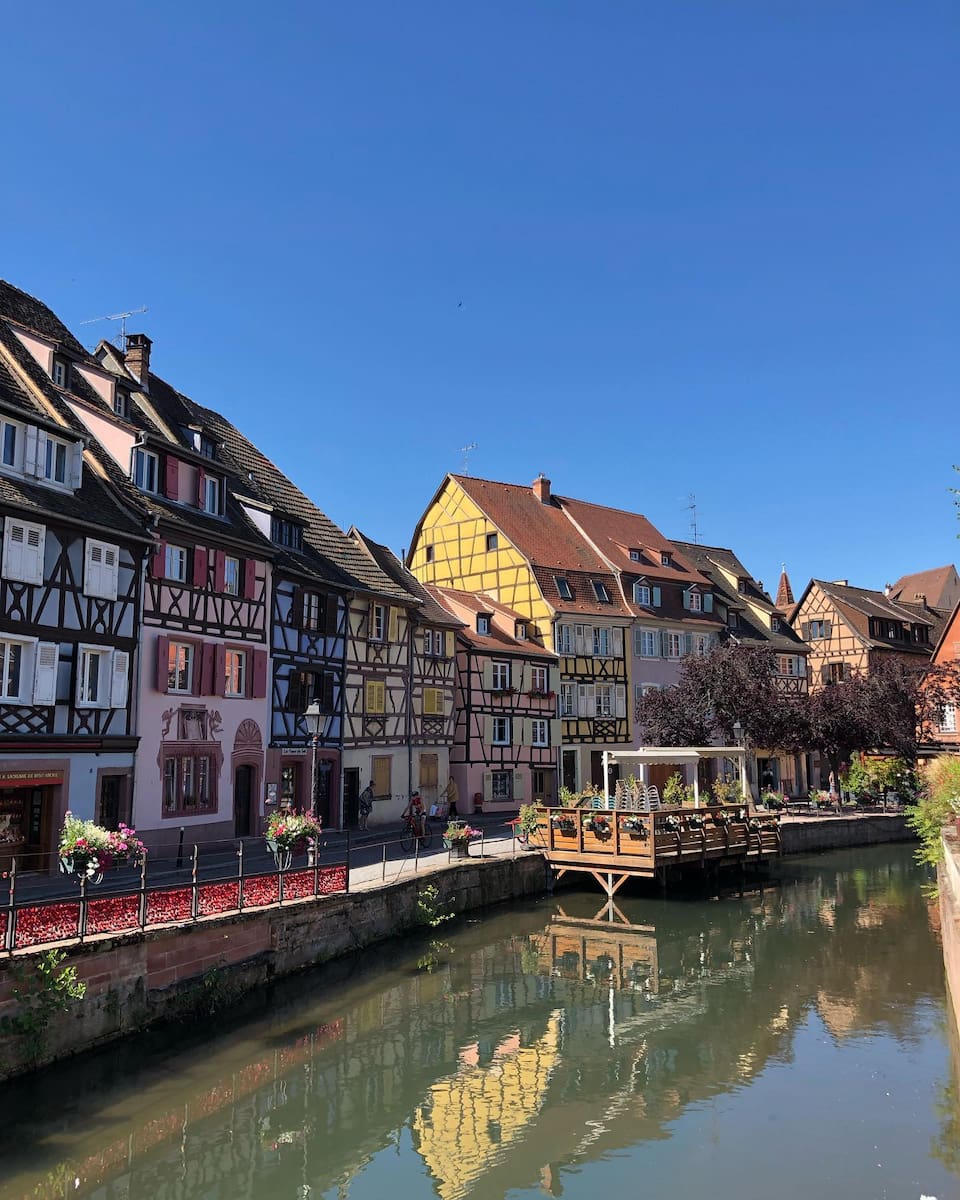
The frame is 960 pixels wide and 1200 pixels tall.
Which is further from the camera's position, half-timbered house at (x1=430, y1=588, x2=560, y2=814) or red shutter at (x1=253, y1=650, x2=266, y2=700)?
half-timbered house at (x1=430, y1=588, x2=560, y2=814)

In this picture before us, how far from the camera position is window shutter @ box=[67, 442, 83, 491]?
21828mm

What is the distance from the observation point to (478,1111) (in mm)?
12812

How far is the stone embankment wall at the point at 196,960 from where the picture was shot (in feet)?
43.2

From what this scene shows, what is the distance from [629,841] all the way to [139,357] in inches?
761

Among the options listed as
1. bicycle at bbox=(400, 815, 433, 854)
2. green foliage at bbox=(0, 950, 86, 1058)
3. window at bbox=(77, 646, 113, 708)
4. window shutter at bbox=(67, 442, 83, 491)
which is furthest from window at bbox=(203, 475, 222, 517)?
green foliage at bbox=(0, 950, 86, 1058)

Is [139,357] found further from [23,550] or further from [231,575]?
[23,550]

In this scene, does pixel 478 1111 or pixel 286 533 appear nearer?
pixel 478 1111

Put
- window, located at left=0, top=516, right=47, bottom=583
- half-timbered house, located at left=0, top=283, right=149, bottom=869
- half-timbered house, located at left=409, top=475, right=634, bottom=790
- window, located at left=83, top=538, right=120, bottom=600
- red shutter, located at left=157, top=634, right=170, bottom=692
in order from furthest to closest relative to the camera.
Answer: half-timbered house, located at left=409, top=475, right=634, bottom=790
red shutter, located at left=157, top=634, right=170, bottom=692
window, located at left=83, top=538, right=120, bottom=600
half-timbered house, located at left=0, top=283, right=149, bottom=869
window, located at left=0, top=516, right=47, bottom=583

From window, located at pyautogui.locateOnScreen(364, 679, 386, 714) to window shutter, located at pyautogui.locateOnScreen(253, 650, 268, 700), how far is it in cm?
582

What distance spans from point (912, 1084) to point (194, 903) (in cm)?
1065

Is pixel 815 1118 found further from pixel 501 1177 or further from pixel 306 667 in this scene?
pixel 306 667

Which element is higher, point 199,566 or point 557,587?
point 557,587

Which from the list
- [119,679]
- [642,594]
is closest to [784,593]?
[642,594]

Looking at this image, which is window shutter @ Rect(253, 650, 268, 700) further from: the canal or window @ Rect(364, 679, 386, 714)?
the canal
